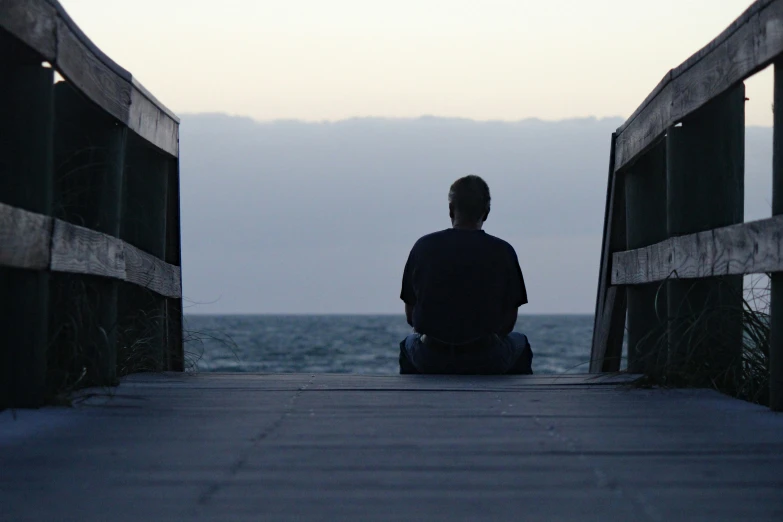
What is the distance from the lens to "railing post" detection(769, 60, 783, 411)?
10.7 ft

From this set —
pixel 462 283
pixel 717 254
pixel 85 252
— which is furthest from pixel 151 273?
pixel 717 254

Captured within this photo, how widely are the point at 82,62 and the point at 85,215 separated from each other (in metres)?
0.76

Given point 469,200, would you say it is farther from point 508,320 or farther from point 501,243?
point 508,320

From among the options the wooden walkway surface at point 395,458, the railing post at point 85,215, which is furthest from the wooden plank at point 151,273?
the wooden walkway surface at point 395,458

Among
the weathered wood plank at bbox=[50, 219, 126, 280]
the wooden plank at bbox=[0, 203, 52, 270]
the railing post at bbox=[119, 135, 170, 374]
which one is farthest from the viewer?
the railing post at bbox=[119, 135, 170, 374]

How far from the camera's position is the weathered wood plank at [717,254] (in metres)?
3.25

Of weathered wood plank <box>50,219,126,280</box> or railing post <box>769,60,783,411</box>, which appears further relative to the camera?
weathered wood plank <box>50,219,126,280</box>

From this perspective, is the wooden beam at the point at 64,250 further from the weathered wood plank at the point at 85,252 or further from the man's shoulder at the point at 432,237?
the man's shoulder at the point at 432,237

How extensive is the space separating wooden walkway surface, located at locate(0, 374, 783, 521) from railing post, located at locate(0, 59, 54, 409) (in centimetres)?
13

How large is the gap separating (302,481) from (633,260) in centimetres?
331

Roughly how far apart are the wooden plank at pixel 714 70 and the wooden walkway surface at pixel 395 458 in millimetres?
1115

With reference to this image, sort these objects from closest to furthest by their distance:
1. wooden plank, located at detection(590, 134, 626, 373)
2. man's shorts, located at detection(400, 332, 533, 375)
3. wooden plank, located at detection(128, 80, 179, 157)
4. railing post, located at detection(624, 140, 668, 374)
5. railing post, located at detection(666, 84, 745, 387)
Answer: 1. railing post, located at detection(666, 84, 745, 387)
2. wooden plank, located at detection(128, 80, 179, 157)
3. man's shorts, located at detection(400, 332, 533, 375)
4. railing post, located at detection(624, 140, 668, 374)
5. wooden plank, located at detection(590, 134, 626, 373)

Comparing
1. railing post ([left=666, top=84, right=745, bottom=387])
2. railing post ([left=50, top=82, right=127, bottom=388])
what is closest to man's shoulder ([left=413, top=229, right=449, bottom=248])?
railing post ([left=666, top=84, right=745, bottom=387])

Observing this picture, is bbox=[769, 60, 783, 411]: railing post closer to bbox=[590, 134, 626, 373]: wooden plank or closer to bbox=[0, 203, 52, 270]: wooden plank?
bbox=[0, 203, 52, 270]: wooden plank
